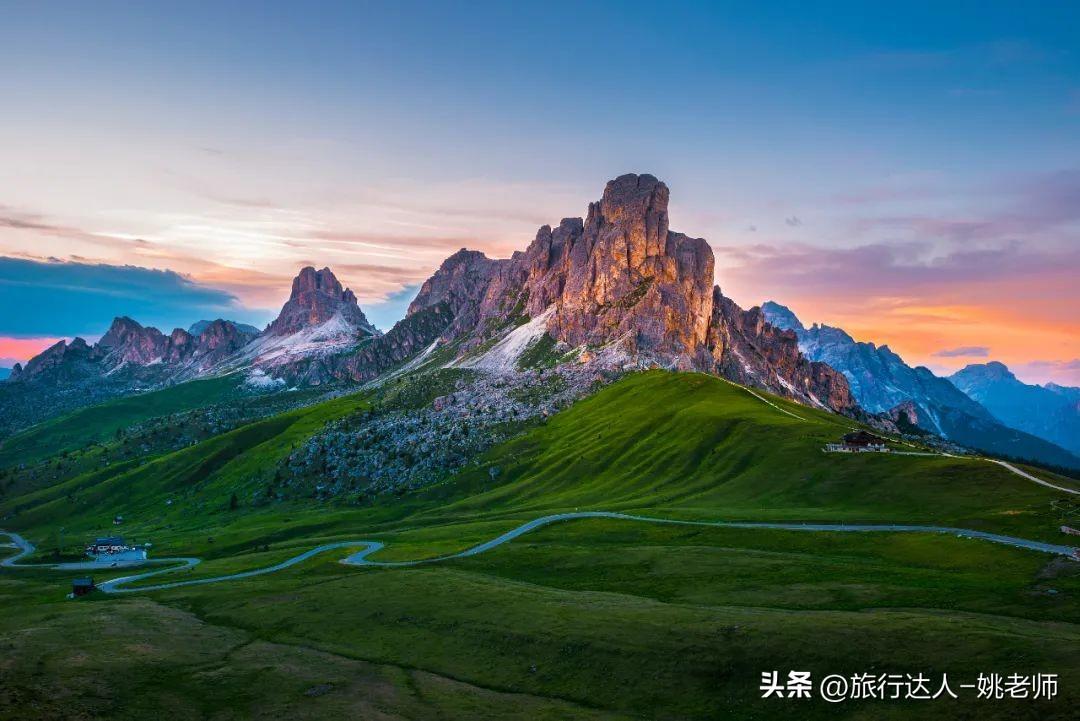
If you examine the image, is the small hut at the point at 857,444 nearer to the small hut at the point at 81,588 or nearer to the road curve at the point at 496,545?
the road curve at the point at 496,545

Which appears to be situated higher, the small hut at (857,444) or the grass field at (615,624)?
the small hut at (857,444)

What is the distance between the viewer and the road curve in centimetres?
10306

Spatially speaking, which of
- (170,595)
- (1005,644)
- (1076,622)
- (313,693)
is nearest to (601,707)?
(313,693)

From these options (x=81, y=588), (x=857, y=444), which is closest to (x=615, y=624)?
(x=81, y=588)

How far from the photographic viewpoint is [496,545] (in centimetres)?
14475

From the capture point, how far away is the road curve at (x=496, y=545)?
103 m

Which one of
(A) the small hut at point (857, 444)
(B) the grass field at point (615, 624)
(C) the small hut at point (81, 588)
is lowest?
(C) the small hut at point (81, 588)

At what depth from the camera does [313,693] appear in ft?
235

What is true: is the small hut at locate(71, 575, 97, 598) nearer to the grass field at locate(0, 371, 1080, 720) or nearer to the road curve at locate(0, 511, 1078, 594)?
the road curve at locate(0, 511, 1078, 594)

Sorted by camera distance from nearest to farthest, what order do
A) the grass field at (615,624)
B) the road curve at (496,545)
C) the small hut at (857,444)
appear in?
the grass field at (615,624), the road curve at (496,545), the small hut at (857,444)

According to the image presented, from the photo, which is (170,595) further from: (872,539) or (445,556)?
(872,539)

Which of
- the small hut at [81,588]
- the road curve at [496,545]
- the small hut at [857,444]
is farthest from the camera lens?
the small hut at [857,444]

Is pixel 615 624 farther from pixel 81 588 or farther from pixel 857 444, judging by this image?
pixel 857 444

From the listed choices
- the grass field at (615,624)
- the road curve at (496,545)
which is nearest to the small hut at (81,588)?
the road curve at (496,545)
